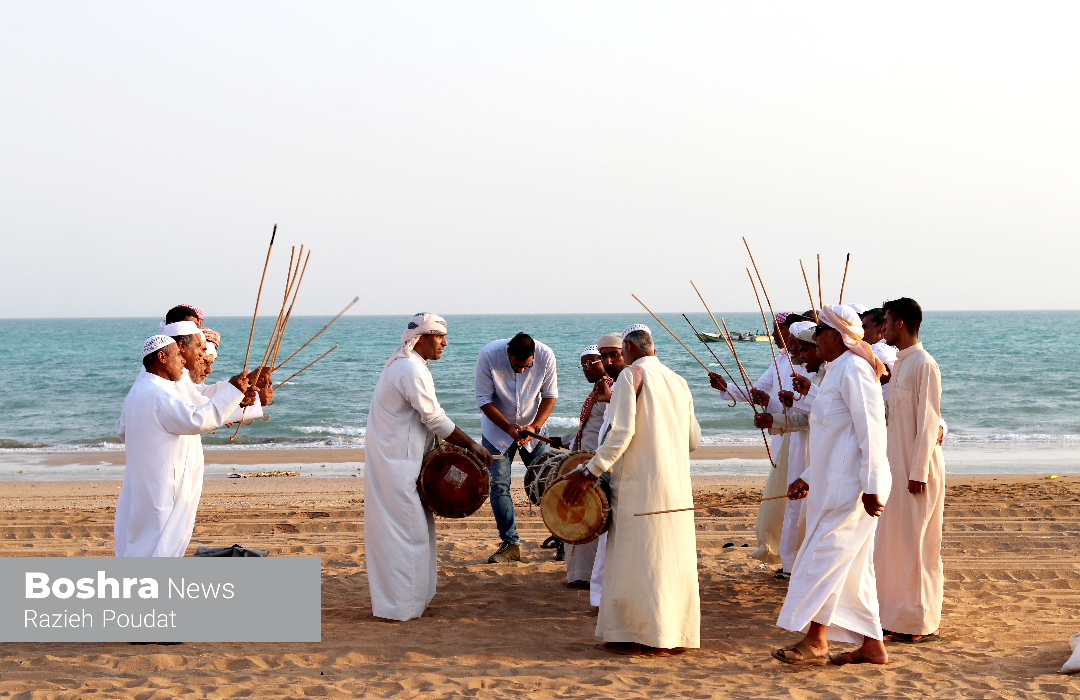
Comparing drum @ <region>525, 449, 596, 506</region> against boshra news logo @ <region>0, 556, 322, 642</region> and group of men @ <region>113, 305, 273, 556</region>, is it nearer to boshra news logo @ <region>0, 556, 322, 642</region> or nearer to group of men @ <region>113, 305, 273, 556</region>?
boshra news logo @ <region>0, 556, 322, 642</region>

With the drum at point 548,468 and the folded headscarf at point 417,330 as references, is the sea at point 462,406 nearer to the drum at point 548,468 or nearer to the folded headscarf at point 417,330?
the drum at point 548,468

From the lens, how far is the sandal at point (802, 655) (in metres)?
4.98

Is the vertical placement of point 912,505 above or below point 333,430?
above

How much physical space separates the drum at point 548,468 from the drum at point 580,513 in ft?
1.04

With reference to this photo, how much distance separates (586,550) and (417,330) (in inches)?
82.4

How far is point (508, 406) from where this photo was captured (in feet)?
25.6

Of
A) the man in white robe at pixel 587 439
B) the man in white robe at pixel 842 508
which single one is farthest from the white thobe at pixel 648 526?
the man in white robe at pixel 587 439

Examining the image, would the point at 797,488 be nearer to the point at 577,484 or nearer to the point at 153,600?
the point at 577,484

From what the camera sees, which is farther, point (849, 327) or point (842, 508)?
point (849, 327)

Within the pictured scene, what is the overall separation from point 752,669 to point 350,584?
3269 mm

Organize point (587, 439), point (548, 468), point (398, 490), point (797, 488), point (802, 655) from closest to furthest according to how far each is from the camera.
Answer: point (802, 655), point (797, 488), point (398, 490), point (548, 468), point (587, 439)

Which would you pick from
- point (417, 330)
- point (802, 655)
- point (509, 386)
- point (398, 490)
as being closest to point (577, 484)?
point (398, 490)

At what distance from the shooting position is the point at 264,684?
15.4 ft

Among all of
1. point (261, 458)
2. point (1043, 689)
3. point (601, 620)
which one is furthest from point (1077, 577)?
point (261, 458)
